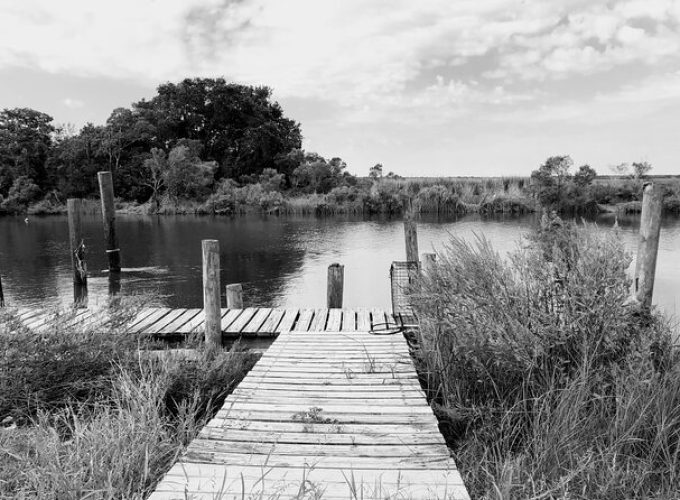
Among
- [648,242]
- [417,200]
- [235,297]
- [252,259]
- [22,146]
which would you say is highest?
[22,146]

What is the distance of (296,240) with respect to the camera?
2222cm

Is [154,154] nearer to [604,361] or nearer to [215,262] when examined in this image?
[215,262]

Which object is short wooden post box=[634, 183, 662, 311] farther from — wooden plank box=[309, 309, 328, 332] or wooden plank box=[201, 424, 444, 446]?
wooden plank box=[309, 309, 328, 332]

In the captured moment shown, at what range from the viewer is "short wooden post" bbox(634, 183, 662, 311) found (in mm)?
4676

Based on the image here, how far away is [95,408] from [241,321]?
10.1 feet

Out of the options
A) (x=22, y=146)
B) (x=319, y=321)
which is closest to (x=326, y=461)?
(x=319, y=321)

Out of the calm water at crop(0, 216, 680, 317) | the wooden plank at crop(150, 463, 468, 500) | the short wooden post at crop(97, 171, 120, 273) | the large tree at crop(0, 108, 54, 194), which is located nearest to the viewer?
the wooden plank at crop(150, 463, 468, 500)

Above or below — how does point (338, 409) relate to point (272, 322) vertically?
above

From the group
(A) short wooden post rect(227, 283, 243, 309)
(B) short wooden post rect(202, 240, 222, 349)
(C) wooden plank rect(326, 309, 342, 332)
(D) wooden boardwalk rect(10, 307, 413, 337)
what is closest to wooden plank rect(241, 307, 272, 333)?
(D) wooden boardwalk rect(10, 307, 413, 337)

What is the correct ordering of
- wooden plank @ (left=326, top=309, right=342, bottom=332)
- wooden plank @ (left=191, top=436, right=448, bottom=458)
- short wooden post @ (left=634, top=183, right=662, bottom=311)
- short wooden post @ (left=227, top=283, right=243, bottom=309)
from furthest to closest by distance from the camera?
short wooden post @ (left=227, top=283, right=243, bottom=309) → wooden plank @ (left=326, top=309, right=342, bottom=332) → short wooden post @ (left=634, top=183, right=662, bottom=311) → wooden plank @ (left=191, top=436, right=448, bottom=458)

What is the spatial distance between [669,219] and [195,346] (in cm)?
3145

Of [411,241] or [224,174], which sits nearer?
[411,241]

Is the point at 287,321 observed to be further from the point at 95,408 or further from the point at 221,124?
the point at 221,124

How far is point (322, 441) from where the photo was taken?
3029 mm
